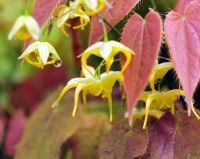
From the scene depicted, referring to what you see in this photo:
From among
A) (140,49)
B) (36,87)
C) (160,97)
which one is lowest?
(36,87)

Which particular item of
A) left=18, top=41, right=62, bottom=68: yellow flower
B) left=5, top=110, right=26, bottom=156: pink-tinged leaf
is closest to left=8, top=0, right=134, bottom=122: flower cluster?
left=18, top=41, right=62, bottom=68: yellow flower

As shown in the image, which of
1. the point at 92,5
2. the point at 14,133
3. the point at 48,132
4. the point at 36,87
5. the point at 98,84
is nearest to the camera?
the point at 92,5

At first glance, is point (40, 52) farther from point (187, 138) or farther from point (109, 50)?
point (187, 138)

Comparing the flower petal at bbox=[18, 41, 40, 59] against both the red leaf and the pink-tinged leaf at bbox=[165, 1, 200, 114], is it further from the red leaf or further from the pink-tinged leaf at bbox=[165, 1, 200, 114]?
the red leaf

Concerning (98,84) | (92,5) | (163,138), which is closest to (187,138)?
(163,138)

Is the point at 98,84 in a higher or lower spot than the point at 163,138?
higher

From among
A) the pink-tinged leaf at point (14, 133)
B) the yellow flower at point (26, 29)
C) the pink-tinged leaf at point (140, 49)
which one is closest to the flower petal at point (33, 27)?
the yellow flower at point (26, 29)

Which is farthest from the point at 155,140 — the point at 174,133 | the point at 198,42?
the point at 198,42

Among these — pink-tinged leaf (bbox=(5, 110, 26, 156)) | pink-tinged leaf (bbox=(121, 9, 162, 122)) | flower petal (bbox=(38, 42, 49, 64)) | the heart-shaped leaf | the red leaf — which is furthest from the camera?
the red leaf
